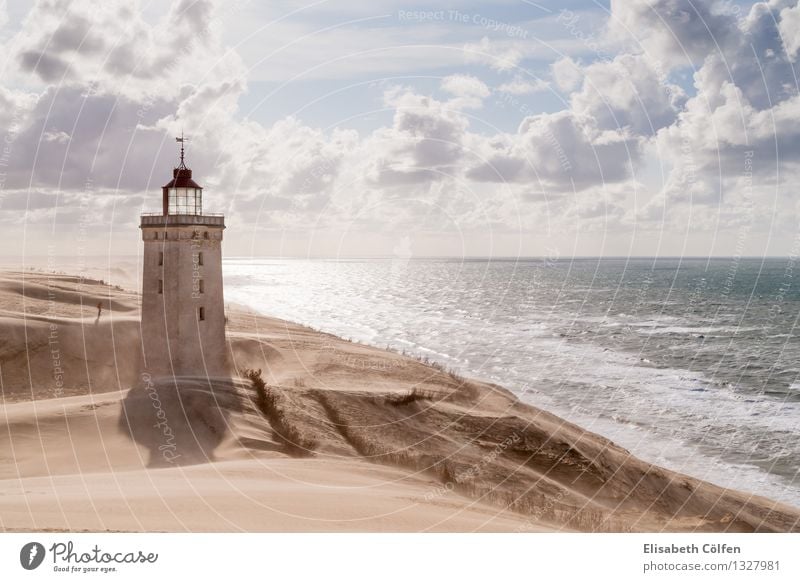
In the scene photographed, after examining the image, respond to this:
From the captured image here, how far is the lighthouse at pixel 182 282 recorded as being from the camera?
106 ft

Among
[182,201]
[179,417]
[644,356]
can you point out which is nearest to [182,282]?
[182,201]

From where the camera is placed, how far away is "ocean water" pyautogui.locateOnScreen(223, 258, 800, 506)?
130ft

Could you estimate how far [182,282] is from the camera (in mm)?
32438

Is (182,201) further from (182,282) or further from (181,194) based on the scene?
(182,282)

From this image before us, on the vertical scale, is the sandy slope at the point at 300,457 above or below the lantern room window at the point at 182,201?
below

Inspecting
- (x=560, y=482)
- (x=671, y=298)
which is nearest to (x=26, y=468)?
(x=560, y=482)

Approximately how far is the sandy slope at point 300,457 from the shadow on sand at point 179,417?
2.7 inches

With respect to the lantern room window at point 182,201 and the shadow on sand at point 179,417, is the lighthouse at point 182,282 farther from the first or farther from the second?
the shadow on sand at point 179,417

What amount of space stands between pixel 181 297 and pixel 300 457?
1089 cm

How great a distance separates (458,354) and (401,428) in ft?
125

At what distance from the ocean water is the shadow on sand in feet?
67.9

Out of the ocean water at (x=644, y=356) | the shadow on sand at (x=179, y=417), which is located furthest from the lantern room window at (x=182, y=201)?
the ocean water at (x=644, y=356)

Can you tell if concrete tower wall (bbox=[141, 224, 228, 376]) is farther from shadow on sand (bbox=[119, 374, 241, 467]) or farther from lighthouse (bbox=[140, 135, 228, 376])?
shadow on sand (bbox=[119, 374, 241, 467])

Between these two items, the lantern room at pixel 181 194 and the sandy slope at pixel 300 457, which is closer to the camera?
the sandy slope at pixel 300 457
